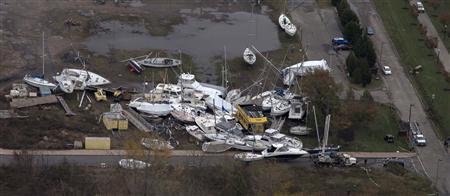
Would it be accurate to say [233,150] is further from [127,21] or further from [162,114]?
[127,21]

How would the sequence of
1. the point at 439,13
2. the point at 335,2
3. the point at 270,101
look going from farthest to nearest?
the point at 439,13 → the point at 335,2 → the point at 270,101

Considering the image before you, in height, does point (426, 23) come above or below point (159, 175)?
above

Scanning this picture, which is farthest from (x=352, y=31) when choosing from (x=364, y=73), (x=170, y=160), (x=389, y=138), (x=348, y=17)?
(x=170, y=160)

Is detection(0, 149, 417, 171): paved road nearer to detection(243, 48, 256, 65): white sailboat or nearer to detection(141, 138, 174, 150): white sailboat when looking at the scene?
detection(141, 138, 174, 150): white sailboat

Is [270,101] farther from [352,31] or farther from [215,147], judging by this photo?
[352,31]

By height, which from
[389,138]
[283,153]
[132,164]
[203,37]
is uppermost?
[203,37]

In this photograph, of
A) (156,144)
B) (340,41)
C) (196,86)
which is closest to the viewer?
(156,144)

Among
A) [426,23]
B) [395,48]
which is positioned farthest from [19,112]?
[426,23]
